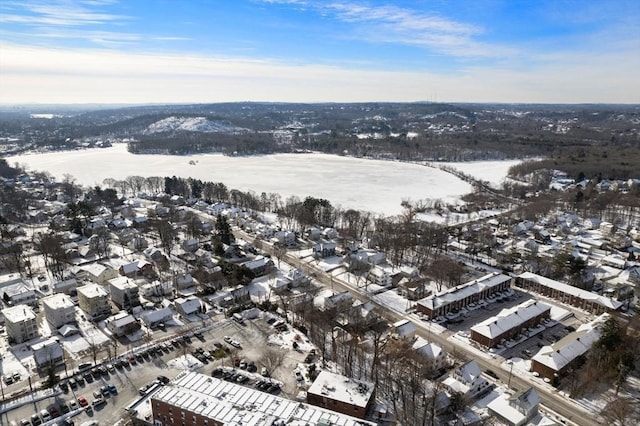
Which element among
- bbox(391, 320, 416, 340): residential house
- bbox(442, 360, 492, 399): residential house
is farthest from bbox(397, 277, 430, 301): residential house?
bbox(442, 360, 492, 399): residential house

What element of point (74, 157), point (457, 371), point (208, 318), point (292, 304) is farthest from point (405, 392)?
point (74, 157)

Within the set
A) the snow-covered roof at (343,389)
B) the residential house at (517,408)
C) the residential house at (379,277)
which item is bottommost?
the residential house at (379,277)

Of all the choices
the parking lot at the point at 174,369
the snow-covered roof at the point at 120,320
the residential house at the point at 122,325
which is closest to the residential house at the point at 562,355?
the parking lot at the point at 174,369

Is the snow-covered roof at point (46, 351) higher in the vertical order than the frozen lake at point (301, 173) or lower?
lower

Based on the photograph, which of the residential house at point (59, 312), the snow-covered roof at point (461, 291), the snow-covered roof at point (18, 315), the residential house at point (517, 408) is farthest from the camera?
the snow-covered roof at point (461, 291)

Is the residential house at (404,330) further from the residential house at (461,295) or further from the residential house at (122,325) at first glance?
the residential house at (122,325)

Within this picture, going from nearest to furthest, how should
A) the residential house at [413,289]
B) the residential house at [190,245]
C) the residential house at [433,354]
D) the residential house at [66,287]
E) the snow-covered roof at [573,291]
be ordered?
1. the residential house at [433,354]
2. the snow-covered roof at [573,291]
3. the residential house at [413,289]
4. the residential house at [66,287]
5. the residential house at [190,245]
